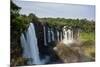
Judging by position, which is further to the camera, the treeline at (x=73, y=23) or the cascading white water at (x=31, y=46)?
the treeline at (x=73, y=23)

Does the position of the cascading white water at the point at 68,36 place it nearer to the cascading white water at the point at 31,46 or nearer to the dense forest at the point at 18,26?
the dense forest at the point at 18,26

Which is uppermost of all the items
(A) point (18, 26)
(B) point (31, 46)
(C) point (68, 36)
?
(A) point (18, 26)

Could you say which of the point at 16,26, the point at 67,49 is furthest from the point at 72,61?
the point at 16,26

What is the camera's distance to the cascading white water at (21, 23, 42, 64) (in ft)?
6.82

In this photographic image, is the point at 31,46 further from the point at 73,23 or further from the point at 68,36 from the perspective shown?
the point at 73,23

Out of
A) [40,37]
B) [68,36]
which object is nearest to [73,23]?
[68,36]

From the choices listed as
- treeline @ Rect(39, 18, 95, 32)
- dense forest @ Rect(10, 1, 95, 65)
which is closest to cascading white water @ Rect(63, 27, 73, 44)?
treeline @ Rect(39, 18, 95, 32)

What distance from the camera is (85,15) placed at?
231 cm

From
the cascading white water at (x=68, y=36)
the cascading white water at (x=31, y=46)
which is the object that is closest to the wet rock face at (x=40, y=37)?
the cascading white water at (x=31, y=46)

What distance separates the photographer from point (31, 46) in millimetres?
2098

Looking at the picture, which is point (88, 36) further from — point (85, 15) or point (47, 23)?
point (47, 23)

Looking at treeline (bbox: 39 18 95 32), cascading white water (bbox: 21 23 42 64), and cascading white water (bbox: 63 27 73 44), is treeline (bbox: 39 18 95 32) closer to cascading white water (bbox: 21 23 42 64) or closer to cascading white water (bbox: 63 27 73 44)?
cascading white water (bbox: 63 27 73 44)

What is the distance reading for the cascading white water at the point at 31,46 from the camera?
2.08 metres
